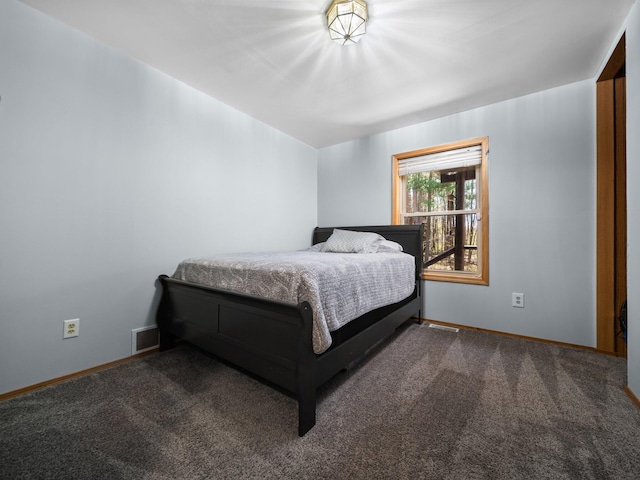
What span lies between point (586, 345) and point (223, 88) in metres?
3.85

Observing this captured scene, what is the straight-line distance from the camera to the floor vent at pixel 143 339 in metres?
1.97

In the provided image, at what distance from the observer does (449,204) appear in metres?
2.96

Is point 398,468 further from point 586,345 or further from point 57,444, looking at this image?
point 586,345

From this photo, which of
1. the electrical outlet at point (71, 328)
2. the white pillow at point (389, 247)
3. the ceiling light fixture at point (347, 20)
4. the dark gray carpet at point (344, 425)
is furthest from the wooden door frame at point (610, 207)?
the electrical outlet at point (71, 328)

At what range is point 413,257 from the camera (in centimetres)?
277

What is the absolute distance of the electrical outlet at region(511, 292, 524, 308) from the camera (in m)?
2.39

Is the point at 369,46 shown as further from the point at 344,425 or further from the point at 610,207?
the point at 344,425

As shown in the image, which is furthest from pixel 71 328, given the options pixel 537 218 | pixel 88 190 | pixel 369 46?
pixel 537 218

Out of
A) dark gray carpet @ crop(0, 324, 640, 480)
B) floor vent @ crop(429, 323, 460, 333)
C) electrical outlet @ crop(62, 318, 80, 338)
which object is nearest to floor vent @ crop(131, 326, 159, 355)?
dark gray carpet @ crop(0, 324, 640, 480)

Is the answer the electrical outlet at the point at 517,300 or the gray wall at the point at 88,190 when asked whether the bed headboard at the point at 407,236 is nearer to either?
the electrical outlet at the point at 517,300

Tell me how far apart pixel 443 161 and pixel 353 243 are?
1382 millimetres

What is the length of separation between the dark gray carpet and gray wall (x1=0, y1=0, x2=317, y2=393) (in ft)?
1.27

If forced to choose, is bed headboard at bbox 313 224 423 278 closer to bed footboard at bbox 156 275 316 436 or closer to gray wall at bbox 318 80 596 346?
gray wall at bbox 318 80 596 346

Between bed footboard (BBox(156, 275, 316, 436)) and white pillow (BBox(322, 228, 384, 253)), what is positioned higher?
white pillow (BBox(322, 228, 384, 253))
